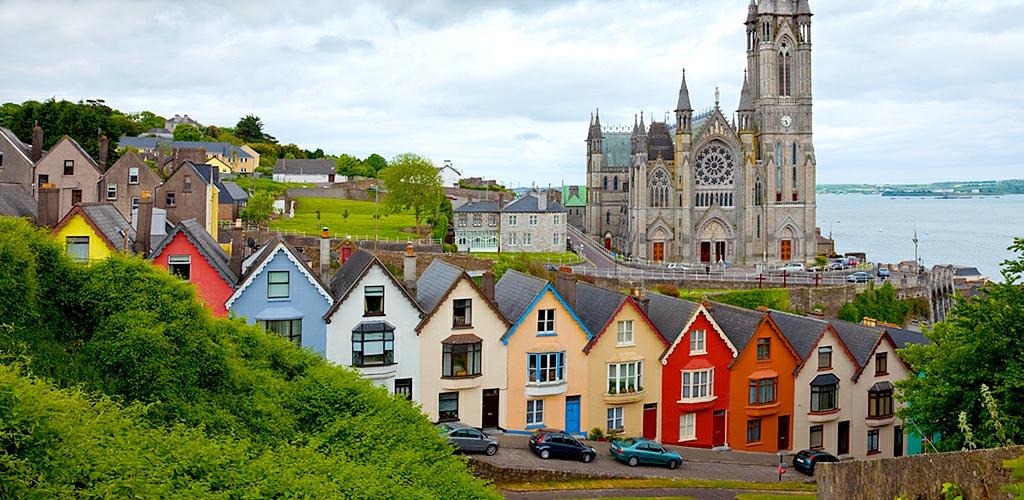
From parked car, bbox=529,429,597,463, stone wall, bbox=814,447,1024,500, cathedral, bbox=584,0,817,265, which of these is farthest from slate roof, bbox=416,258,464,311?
cathedral, bbox=584,0,817,265

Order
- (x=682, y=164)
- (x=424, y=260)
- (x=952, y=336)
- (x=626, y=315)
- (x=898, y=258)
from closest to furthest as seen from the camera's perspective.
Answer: (x=952, y=336) → (x=626, y=315) → (x=424, y=260) → (x=682, y=164) → (x=898, y=258)

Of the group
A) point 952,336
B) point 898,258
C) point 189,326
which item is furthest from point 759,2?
point 189,326

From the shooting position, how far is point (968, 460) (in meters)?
10.9

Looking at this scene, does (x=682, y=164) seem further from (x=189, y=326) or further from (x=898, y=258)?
(x=189, y=326)

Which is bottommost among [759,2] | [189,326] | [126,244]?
[189,326]

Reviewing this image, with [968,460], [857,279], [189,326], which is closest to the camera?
[968,460]

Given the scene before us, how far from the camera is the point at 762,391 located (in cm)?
3669

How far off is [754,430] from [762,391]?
1674 millimetres

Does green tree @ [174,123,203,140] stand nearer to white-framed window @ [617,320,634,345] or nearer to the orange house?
white-framed window @ [617,320,634,345]

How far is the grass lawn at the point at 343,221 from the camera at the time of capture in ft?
299

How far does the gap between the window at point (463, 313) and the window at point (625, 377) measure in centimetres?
606

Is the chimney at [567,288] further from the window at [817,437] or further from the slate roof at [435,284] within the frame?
the window at [817,437]

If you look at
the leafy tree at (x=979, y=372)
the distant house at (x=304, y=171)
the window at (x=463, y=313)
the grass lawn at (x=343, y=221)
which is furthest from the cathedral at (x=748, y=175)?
the leafy tree at (x=979, y=372)

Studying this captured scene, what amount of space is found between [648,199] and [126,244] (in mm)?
75879
